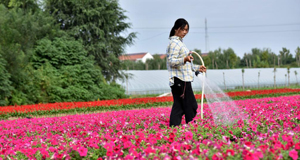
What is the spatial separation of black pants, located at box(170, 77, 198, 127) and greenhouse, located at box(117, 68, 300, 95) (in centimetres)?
2315

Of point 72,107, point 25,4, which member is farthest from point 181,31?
point 25,4

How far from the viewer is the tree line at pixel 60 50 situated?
18094 millimetres

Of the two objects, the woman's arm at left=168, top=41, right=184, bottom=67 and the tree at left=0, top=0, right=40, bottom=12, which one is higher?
the tree at left=0, top=0, right=40, bottom=12

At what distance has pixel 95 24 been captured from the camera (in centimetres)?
2564

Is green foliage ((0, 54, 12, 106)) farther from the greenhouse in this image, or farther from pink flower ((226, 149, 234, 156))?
pink flower ((226, 149, 234, 156))

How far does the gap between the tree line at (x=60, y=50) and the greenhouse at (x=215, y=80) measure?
3.01 m

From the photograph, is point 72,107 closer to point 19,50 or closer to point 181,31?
point 19,50

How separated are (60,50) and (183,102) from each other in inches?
684

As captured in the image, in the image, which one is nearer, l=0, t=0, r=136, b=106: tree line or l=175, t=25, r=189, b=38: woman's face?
l=175, t=25, r=189, b=38: woman's face

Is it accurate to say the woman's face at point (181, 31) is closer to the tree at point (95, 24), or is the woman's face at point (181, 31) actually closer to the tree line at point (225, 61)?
the tree at point (95, 24)

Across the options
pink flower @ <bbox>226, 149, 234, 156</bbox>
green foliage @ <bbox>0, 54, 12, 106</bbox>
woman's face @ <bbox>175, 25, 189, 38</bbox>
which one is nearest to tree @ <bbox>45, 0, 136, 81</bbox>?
green foliage @ <bbox>0, 54, 12, 106</bbox>

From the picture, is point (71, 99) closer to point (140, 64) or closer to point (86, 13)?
point (86, 13)

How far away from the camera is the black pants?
526 centimetres

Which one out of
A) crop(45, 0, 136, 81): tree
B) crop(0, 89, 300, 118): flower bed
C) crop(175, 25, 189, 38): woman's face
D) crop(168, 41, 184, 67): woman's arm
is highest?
crop(45, 0, 136, 81): tree
